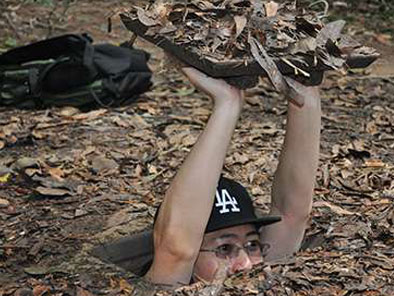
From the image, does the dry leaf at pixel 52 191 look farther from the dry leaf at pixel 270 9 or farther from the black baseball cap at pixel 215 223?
the dry leaf at pixel 270 9

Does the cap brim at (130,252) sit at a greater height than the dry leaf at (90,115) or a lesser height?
greater

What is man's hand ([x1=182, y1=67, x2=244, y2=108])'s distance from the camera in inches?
142

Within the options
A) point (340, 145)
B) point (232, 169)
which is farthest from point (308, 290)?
point (340, 145)

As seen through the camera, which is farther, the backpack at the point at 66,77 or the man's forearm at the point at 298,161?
the backpack at the point at 66,77

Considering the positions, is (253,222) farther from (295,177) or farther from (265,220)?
(295,177)

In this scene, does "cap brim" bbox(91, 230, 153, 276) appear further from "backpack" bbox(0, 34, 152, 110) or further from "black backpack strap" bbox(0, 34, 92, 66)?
"black backpack strap" bbox(0, 34, 92, 66)

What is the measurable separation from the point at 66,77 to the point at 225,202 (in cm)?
300

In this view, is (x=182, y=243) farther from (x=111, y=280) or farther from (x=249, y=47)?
(x=249, y=47)

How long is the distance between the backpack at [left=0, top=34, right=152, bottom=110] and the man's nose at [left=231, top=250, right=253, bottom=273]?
3013 mm

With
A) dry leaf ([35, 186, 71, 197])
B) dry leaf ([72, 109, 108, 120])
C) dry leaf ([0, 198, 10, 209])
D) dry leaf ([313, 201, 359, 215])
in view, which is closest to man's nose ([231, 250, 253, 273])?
dry leaf ([313, 201, 359, 215])

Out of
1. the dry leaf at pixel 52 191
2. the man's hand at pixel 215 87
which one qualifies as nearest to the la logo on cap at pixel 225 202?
the man's hand at pixel 215 87

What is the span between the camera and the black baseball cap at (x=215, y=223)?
153 inches

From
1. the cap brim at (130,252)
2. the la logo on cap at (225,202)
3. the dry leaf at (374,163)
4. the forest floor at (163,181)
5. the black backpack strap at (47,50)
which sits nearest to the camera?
the forest floor at (163,181)

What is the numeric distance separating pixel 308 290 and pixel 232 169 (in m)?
2.02
